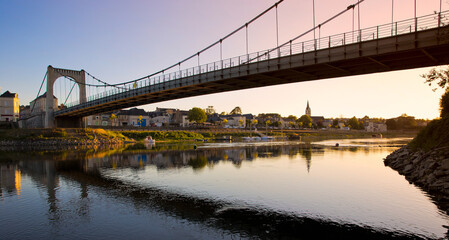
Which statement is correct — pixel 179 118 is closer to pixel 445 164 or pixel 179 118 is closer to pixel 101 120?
pixel 101 120

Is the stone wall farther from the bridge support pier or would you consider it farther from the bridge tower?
the bridge support pier

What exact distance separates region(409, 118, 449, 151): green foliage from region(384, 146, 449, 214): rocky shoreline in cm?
93

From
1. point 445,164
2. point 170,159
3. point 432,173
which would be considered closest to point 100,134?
point 170,159

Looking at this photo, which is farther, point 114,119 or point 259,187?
point 114,119

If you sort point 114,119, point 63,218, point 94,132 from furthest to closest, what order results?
point 114,119, point 94,132, point 63,218

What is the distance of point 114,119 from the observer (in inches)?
6093

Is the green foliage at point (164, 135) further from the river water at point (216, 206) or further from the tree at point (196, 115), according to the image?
the river water at point (216, 206)

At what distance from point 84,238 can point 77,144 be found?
7210 cm

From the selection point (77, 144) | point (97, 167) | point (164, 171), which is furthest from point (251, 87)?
point (77, 144)

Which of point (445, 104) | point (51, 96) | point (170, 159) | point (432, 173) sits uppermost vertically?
point (51, 96)

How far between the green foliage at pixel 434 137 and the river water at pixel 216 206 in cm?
436

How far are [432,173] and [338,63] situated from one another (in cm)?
1202

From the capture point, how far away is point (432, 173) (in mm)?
24344

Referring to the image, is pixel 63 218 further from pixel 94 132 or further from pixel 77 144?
pixel 94 132
